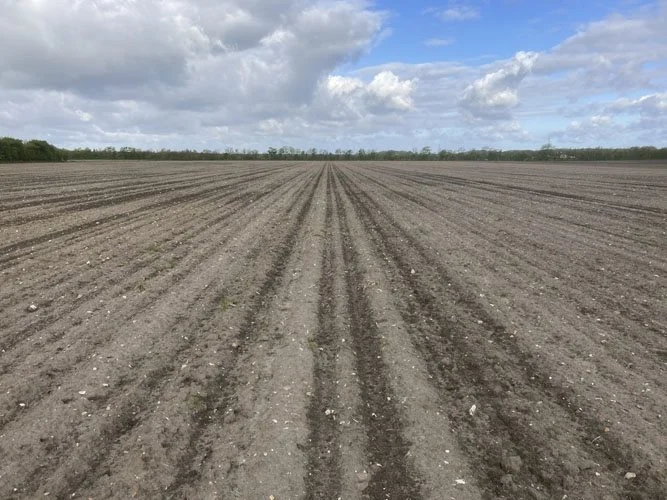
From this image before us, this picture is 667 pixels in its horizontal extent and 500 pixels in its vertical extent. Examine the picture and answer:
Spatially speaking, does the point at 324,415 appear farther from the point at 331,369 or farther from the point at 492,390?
the point at 492,390

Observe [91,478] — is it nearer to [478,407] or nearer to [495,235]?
[478,407]

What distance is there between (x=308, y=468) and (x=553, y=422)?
2.63m

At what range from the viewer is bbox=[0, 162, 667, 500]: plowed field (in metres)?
4.05

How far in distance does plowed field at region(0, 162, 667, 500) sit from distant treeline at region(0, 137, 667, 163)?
232ft

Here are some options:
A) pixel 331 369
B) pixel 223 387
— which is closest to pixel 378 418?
pixel 331 369

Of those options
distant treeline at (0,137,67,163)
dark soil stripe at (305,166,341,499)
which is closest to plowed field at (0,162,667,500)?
dark soil stripe at (305,166,341,499)

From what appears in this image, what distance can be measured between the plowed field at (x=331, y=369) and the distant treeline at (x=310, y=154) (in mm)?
70621

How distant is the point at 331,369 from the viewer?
5.87m

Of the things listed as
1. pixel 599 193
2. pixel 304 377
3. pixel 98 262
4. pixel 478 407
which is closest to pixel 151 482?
pixel 304 377

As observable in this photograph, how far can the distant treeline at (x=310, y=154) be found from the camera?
70769mm

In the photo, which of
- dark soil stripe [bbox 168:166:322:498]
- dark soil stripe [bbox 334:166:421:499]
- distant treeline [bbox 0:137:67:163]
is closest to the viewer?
dark soil stripe [bbox 334:166:421:499]

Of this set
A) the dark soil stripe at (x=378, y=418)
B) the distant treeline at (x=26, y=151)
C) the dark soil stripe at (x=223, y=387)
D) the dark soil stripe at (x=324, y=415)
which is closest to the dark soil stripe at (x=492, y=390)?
the dark soil stripe at (x=378, y=418)

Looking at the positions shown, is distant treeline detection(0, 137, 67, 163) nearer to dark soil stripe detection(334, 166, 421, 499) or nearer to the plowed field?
the plowed field

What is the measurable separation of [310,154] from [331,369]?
152 m
